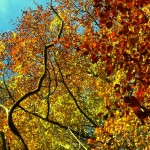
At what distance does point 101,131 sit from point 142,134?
7.36ft

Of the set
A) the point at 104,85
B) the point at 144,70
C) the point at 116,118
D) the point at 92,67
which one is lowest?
the point at 144,70

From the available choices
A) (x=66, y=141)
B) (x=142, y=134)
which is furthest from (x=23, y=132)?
(x=142, y=134)

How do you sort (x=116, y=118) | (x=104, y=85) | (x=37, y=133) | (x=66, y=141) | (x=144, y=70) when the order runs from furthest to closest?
(x=37, y=133) → (x=66, y=141) → (x=104, y=85) → (x=116, y=118) → (x=144, y=70)

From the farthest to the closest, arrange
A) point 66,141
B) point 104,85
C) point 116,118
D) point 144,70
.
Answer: point 66,141 < point 104,85 < point 116,118 < point 144,70

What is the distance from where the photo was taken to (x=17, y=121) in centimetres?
2845

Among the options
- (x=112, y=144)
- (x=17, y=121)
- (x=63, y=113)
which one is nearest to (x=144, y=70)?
(x=112, y=144)

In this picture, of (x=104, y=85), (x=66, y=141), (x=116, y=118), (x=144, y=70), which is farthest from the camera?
(x=66, y=141)

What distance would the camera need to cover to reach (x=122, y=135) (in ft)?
62.7

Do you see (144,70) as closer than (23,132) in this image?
Yes

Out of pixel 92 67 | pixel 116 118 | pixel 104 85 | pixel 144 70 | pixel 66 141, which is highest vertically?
pixel 92 67

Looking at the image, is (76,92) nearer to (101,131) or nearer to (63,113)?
(63,113)

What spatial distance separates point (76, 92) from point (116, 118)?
35.8 ft

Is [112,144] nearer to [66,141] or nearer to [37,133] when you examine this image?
[66,141]

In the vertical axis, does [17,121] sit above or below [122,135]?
above
